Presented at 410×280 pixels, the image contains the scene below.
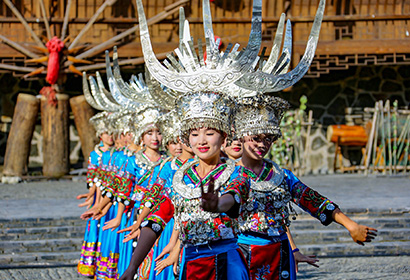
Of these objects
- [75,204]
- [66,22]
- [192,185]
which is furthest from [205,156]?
[66,22]

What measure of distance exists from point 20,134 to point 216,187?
10618 mm

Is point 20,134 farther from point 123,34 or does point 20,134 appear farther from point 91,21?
point 123,34

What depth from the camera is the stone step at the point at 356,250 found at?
28.2 ft

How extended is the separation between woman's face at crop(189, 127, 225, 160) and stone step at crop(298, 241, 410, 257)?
4901mm

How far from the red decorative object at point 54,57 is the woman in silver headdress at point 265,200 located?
935 cm

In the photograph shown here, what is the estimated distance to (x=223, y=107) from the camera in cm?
403

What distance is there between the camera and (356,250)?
8.70 metres

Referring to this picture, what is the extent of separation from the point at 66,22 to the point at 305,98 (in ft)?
16.9

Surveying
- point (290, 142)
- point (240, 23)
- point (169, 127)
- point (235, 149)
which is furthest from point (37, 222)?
point (290, 142)

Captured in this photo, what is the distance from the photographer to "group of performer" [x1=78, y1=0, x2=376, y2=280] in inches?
154

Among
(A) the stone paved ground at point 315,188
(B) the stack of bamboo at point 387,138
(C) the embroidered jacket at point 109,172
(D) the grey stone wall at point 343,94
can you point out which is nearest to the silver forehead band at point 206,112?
(C) the embroidered jacket at point 109,172

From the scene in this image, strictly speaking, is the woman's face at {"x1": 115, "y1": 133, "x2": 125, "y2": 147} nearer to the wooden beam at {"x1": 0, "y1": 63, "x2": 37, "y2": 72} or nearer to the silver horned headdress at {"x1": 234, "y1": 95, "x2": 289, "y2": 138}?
the silver horned headdress at {"x1": 234, "y1": 95, "x2": 289, "y2": 138}

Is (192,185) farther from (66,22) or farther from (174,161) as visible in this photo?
(66,22)

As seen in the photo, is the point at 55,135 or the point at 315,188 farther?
the point at 55,135
